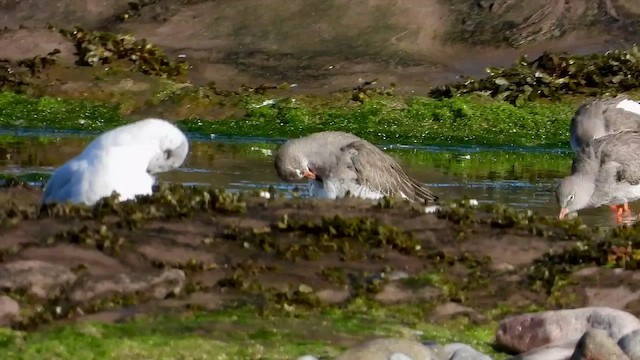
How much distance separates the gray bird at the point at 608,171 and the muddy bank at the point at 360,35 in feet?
34.4

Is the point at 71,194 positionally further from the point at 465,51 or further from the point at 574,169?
the point at 465,51

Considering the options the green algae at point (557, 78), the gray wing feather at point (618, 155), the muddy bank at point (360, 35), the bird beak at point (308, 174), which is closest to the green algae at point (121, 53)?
the muddy bank at point (360, 35)

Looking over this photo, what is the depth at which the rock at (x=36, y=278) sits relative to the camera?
8.44 m

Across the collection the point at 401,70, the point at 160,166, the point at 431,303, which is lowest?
the point at 431,303

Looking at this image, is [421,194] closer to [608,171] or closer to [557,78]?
[608,171]

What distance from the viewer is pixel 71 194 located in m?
10.8

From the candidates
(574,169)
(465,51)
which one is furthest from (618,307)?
(465,51)

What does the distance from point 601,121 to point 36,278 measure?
10593mm

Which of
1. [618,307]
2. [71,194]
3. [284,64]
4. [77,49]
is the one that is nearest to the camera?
[618,307]

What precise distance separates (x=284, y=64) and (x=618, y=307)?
19.5 meters

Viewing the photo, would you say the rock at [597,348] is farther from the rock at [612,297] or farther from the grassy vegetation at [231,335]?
the rock at [612,297]

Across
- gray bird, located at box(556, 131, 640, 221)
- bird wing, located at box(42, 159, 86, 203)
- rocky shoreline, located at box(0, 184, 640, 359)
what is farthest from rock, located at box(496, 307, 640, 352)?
gray bird, located at box(556, 131, 640, 221)

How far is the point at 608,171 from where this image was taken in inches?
624

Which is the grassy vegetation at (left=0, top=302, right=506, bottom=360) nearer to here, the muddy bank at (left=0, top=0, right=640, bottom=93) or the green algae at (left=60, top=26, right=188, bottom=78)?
the green algae at (left=60, top=26, right=188, bottom=78)
